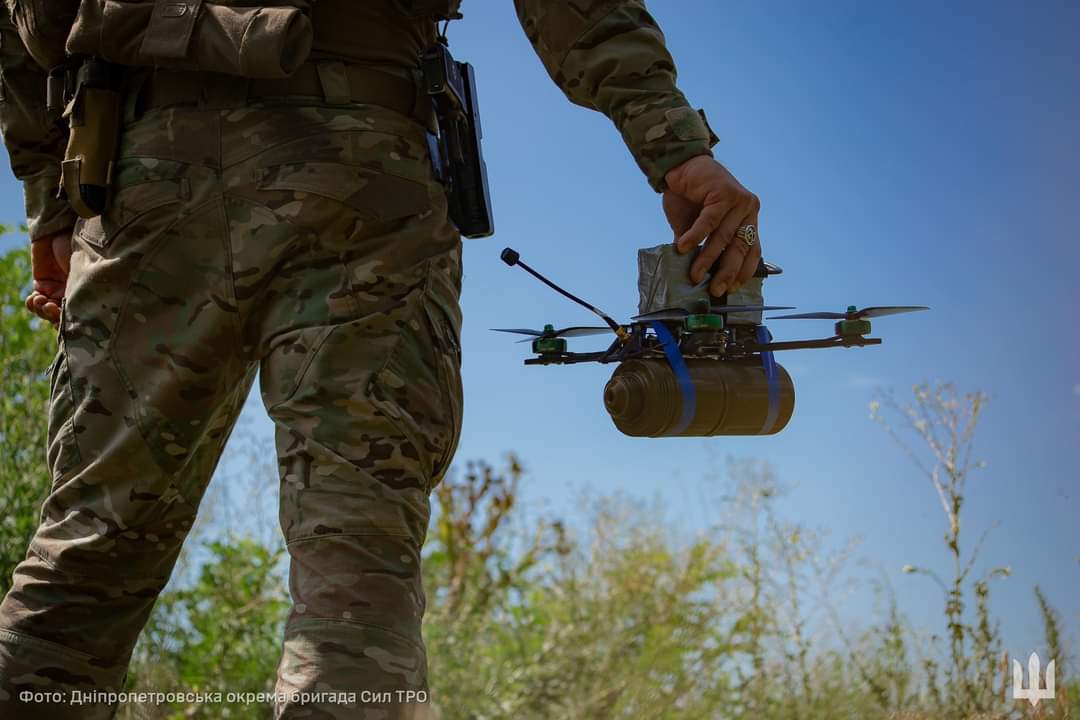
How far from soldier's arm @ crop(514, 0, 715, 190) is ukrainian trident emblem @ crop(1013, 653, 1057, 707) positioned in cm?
167

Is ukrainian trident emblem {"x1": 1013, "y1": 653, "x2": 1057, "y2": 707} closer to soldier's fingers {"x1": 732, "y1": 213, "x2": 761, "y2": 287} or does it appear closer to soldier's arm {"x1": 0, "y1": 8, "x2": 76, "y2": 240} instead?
soldier's fingers {"x1": 732, "y1": 213, "x2": 761, "y2": 287}

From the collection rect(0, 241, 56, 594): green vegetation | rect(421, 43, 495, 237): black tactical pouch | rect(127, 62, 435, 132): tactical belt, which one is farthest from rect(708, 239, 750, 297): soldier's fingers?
rect(0, 241, 56, 594): green vegetation

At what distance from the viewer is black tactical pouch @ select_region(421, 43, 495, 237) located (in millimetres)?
1776

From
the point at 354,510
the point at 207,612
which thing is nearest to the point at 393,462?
the point at 354,510

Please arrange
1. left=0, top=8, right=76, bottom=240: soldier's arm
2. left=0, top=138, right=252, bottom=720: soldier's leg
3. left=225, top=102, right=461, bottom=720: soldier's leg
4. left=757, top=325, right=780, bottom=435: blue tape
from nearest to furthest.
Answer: left=225, top=102, right=461, bottom=720: soldier's leg, left=0, top=138, right=252, bottom=720: soldier's leg, left=757, top=325, right=780, bottom=435: blue tape, left=0, top=8, right=76, bottom=240: soldier's arm

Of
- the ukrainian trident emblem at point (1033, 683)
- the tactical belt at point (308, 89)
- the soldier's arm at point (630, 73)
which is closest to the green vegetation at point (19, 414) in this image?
the tactical belt at point (308, 89)

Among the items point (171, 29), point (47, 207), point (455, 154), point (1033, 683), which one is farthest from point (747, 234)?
point (1033, 683)

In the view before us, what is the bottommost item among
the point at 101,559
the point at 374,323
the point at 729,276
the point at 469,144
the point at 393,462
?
the point at 101,559

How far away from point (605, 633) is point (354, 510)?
9.43ft

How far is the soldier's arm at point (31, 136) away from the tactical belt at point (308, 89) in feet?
1.54

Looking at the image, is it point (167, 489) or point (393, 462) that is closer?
point (393, 462)

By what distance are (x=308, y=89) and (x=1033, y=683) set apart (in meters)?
2.23

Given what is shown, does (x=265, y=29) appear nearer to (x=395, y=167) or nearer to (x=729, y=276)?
(x=395, y=167)

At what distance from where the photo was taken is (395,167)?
169 centimetres
